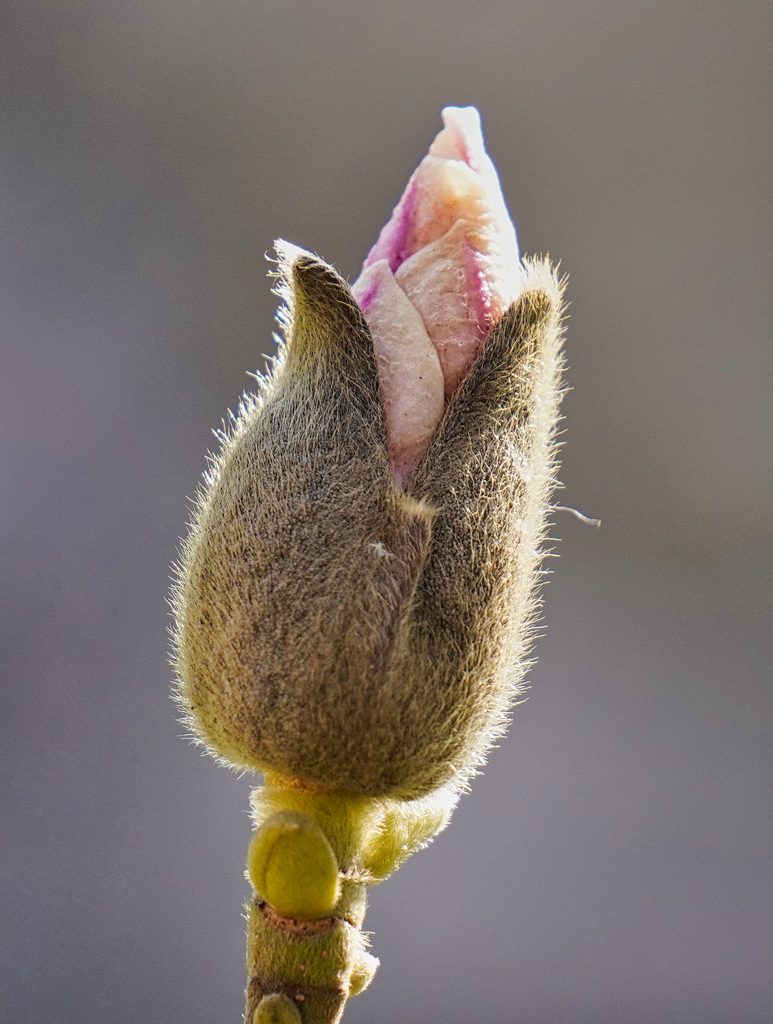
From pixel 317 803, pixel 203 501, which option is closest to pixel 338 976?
pixel 317 803

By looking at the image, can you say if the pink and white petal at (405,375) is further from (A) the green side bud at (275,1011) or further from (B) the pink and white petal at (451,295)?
(A) the green side bud at (275,1011)

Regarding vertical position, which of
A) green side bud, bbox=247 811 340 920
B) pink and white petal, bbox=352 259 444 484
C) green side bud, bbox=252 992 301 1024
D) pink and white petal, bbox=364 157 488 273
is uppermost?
pink and white petal, bbox=364 157 488 273

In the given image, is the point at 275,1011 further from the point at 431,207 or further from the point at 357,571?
the point at 431,207

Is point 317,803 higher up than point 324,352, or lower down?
lower down

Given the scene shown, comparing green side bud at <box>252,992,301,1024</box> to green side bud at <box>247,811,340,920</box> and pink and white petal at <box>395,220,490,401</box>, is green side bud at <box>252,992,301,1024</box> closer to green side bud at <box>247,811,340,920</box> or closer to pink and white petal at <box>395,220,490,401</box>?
green side bud at <box>247,811,340,920</box>

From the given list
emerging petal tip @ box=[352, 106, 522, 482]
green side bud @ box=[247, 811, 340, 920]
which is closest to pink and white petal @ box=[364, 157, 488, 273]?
emerging petal tip @ box=[352, 106, 522, 482]

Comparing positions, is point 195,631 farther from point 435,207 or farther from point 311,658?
point 435,207
